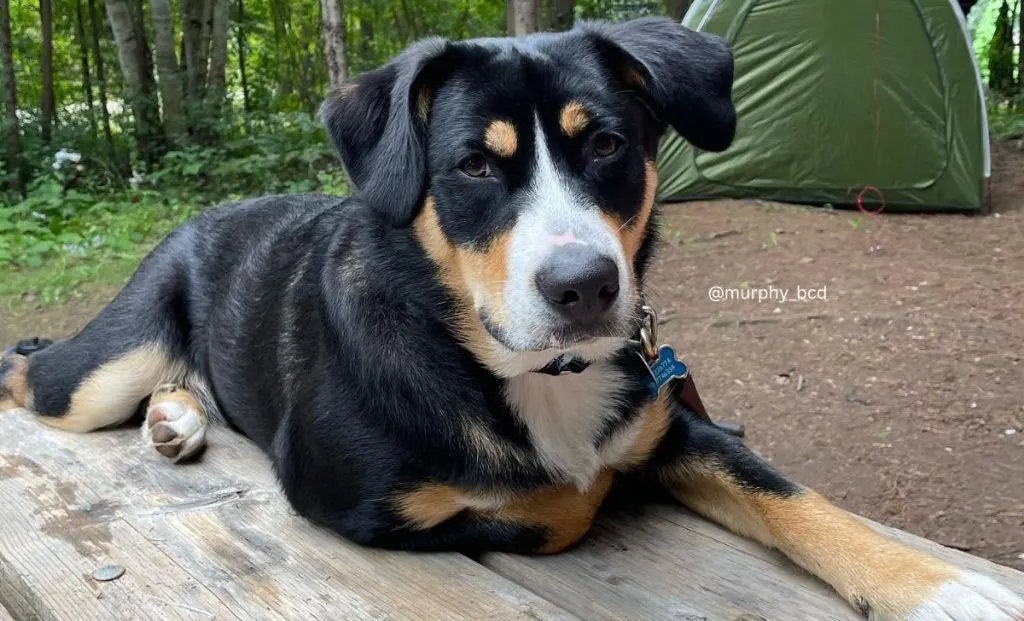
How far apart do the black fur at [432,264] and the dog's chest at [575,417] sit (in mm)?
27

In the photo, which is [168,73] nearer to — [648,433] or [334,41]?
[334,41]

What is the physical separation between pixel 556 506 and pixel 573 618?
0.34m

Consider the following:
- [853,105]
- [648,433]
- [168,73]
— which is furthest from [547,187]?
[168,73]

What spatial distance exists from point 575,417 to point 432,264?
513 mm

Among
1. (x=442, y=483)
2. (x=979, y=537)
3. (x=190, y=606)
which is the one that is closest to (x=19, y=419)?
(x=190, y=606)

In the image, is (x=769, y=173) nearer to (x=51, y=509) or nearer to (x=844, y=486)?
(x=844, y=486)

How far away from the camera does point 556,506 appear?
2.11m

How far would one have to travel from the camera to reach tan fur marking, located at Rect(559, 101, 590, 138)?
2.05 m

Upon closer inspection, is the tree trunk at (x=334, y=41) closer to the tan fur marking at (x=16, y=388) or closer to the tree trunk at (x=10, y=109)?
the tan fur marking at (x=16, y=388)

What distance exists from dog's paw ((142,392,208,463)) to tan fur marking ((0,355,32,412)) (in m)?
0.68

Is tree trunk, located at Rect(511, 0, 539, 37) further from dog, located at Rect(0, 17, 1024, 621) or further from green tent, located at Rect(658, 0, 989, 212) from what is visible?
dog, located at Rect(0, 17, 1024, 621)

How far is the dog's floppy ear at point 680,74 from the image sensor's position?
2.15 meters

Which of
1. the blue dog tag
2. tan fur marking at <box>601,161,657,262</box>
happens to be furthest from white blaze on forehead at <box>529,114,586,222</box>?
the blue dog tag

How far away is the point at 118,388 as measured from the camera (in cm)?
297
